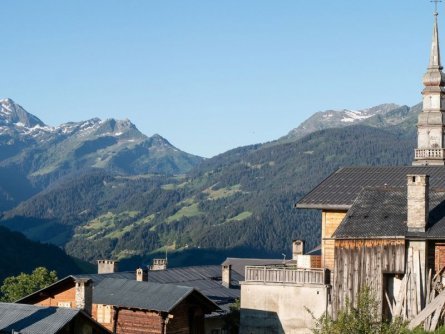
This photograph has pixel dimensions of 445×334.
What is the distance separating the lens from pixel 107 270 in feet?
278

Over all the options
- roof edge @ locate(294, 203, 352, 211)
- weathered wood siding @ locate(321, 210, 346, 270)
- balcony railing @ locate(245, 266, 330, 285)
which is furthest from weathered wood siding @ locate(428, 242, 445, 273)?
roof edge @ locate(294, 203, 352, 211)

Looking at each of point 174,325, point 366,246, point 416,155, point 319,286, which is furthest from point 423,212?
point 416,155

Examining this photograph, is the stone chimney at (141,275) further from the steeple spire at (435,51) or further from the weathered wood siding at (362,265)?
the steeple spire at (435,51)

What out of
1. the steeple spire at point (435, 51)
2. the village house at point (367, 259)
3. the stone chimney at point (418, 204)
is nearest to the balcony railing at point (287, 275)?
the village house at point (367, 259)

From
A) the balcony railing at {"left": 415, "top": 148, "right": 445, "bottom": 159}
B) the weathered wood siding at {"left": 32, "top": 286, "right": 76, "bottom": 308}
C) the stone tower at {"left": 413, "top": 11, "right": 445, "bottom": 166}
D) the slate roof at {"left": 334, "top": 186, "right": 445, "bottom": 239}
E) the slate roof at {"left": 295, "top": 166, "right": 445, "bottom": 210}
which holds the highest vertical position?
the stone tower at {"left": 413, "top": 11, "right": 445, "bottom": 166}

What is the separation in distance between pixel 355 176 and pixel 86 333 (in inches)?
765

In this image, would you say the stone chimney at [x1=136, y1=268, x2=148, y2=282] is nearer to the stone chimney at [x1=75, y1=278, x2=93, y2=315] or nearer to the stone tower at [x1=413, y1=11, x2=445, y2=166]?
the stone chimney at [x1=75, y1=278, x2=93, y2=315]

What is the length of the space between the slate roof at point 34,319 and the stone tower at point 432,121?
40.1m

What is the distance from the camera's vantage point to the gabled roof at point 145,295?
48.9 meters

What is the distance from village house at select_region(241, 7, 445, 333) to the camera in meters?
42.8

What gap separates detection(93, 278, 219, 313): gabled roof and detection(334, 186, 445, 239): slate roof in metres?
9.78

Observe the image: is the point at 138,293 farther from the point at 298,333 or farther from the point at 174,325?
the point at 298,333

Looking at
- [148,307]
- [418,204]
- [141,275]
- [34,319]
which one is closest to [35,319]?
[34,319]

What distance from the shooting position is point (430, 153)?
71875 mm
